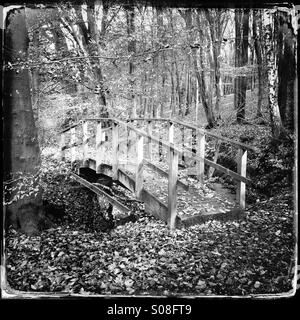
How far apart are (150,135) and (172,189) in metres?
0.77

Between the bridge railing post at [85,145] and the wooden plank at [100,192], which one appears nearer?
the bridge railing post at [85,145]

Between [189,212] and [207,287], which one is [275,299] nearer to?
[207,287]

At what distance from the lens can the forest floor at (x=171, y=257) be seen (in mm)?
2826

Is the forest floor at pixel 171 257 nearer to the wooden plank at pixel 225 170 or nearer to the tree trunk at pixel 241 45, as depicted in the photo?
the wooden plank at pixel 225 170

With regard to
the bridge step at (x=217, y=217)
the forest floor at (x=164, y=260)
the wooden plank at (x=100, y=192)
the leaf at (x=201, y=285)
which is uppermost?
the wooden plank at (x=100, y=192)

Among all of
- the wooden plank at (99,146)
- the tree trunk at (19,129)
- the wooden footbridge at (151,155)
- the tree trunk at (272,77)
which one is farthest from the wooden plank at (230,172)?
the tree trunk at (19,129)

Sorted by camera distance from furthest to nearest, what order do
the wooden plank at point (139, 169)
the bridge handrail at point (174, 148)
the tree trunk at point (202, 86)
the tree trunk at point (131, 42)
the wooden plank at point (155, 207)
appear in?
the wooden plank at point (139, 169) → the wooden plank at point (155, 207) → the bridge handrail at point (174, 148) → the tree trunk at point (202, 86) → the tree trunk at point (131, 42)

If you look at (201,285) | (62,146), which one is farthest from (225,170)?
(62,146)

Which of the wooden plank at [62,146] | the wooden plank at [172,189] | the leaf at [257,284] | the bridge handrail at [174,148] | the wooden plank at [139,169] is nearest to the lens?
the leaf at [257,284]

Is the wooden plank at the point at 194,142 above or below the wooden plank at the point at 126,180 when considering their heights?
above

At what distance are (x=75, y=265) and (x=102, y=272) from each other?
323 millimetres

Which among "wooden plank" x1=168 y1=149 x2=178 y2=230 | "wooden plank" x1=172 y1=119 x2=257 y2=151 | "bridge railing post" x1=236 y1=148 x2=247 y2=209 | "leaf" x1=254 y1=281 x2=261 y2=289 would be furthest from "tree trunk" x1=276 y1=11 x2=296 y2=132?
"leaf" x1=254 y1=281 x2=261 y2=289

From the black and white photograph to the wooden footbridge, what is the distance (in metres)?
0.03

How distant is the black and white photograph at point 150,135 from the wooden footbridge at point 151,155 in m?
0.03
